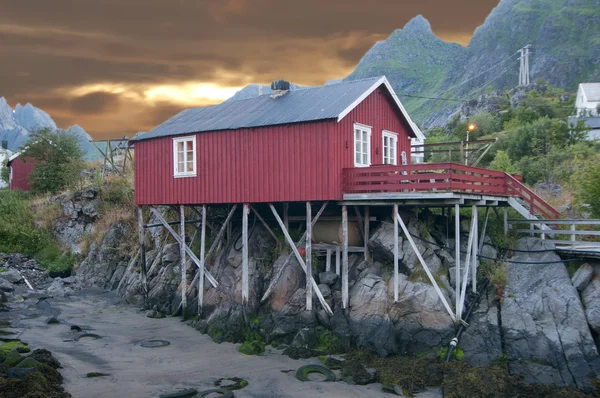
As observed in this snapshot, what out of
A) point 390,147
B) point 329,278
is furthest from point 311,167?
point 390,147

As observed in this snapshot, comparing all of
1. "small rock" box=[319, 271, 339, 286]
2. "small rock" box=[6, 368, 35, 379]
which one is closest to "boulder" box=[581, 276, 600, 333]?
"small rock" box=[319, 271, 339, 286]

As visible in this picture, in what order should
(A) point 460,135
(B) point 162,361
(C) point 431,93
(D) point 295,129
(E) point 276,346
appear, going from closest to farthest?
(B) point 162,361 < (E) point 276,346 < (D) point 295,129 < (A) point 460,135 < (C) point 431,93

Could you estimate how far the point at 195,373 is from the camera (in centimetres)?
1711

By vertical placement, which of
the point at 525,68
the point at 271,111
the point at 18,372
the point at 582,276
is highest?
the point at 525,68

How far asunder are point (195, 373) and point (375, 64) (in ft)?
607

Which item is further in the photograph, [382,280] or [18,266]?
[18,266]

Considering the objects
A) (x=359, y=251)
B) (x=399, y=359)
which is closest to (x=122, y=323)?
(x=359, y=251)

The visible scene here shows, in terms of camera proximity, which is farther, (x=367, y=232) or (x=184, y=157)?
(x=184, y=157)

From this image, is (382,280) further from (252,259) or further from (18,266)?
(18,266)

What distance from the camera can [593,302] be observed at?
56.7 ft

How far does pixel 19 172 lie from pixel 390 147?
1483 inches

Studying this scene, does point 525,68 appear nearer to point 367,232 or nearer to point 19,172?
point 19,172

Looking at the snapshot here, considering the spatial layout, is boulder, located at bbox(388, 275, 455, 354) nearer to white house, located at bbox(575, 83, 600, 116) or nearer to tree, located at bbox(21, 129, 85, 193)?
tree, located at bbox(21, 129, 85, 193)

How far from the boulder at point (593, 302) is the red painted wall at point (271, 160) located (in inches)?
Answer: 345
